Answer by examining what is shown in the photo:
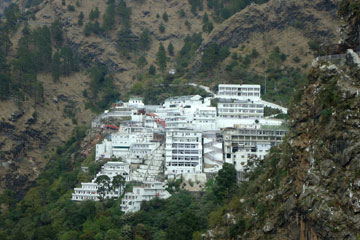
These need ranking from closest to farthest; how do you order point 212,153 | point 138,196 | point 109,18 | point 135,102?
point 138,196 < point 212,153 < point 135,102 < point 109,18

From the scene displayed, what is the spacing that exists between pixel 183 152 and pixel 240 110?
10850 millimetres

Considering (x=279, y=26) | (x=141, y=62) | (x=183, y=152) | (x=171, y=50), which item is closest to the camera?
(x=183, y=152)

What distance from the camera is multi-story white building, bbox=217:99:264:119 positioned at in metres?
74.2

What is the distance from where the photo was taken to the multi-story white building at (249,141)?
66750 mm

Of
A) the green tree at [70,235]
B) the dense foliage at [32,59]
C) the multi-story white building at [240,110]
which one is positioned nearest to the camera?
the green tree at [70,235]

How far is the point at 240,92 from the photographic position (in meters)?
78.8

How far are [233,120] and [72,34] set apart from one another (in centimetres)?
4303

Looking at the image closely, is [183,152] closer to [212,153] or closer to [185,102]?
[212,153]

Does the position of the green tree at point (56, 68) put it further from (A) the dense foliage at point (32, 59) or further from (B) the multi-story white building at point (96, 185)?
(B) the multi-story white building at point (96, 185)

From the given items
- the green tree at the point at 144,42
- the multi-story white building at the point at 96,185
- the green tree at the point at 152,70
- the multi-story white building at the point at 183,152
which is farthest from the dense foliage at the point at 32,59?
the multi-story white building at the point at 183,152

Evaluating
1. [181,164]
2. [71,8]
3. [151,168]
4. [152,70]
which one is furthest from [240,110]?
[71,8]

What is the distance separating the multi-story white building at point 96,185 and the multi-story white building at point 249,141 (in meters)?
9.53

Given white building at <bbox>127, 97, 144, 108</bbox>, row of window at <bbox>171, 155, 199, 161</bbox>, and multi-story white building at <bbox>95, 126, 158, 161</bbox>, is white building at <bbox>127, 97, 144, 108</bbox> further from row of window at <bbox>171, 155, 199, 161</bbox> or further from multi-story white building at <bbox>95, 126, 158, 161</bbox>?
→ row of window at <bbox>171, 155, 199, 161</bbox>

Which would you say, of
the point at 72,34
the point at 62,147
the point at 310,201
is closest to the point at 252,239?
the point at 310,201
